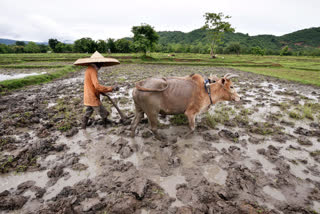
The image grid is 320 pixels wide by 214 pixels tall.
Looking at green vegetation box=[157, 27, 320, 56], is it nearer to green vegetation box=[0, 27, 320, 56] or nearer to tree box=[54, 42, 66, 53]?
green vegetation box=[0, 27, 320, 56]

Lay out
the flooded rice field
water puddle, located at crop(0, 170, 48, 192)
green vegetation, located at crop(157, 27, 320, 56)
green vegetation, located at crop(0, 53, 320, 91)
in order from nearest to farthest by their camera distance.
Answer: the flooded rice field, water puddle, located at crop(0, 170, 48, 192), green vegetation, located at crop(0, 53, 320, 91), green vegetation, located at crop(157, 27, 320, 56)

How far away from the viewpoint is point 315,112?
225 inches

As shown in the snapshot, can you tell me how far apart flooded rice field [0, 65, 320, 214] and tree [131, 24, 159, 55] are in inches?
918

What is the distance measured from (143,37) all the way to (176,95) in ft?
86.1

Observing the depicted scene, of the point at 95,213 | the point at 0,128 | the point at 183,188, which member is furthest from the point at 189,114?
the point at 0,128

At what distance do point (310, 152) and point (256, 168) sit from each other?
5.22ft

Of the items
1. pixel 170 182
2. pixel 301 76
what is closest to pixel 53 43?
pixel 301 76

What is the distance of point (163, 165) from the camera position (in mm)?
3184

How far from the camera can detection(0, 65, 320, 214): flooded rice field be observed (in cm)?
237

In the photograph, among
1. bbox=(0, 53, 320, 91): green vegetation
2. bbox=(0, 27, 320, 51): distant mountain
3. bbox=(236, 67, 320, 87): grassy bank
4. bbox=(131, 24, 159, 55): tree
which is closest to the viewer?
bbox=(236, 67, 320, 87): grassy bank

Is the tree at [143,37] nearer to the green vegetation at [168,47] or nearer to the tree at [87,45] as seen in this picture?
the green vegetation at [168,47]

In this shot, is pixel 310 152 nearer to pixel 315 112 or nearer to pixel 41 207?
pixel 315 112

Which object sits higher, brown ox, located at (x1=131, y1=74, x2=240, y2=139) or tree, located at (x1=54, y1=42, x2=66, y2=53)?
tree, located at (x1=54, y1=42, x2=66, y2=53)

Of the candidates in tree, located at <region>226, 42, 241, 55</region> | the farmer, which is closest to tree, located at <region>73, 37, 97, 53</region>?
tree, located at <region>226, 42, 241, 55</region>
